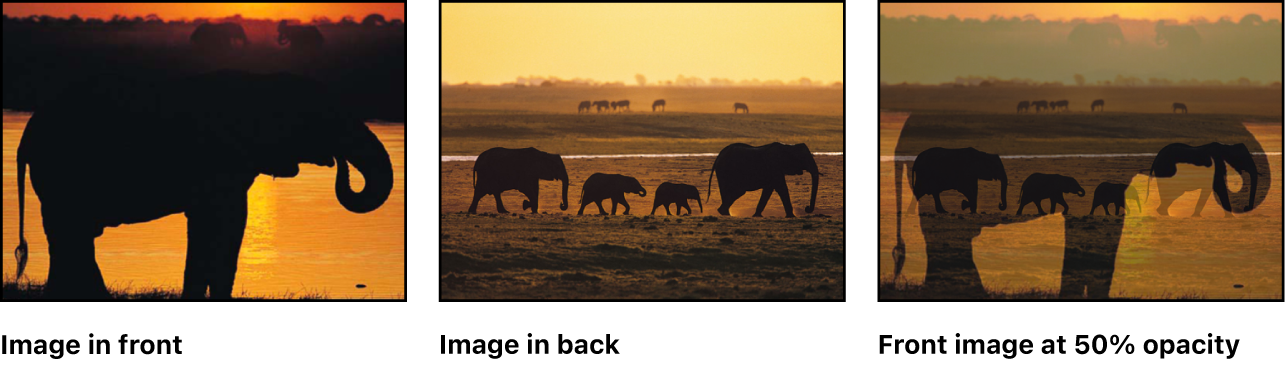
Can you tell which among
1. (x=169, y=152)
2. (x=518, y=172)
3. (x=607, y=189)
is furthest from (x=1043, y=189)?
(x=169, y=152)

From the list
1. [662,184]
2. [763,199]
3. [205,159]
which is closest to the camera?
[205,159]

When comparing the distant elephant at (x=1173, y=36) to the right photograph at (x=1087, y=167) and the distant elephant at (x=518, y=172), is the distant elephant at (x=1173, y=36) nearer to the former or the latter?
the right photograph at (x=1087, y=167)

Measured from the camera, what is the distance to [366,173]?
7445 mm

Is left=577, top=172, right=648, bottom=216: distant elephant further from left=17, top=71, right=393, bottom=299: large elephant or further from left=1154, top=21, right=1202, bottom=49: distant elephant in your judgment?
left=1154, top=21, right=1202, bottom=49: distant elephant

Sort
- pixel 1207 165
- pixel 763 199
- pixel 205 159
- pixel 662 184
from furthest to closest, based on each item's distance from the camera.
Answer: pixel 763 199 < pixel 662 184 < pixel 1207 165 < pixel 205 159

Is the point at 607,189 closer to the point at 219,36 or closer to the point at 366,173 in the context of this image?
the point at 366,173

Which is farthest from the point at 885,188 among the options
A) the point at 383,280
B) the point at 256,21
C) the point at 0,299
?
the point at 0,299

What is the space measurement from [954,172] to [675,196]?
201 cm

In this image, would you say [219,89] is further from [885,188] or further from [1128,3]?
[1128,3]

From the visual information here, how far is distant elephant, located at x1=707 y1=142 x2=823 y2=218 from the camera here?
8266 millimetres

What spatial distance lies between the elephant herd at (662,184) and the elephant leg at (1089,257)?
1.77 metres

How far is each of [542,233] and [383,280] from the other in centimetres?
118

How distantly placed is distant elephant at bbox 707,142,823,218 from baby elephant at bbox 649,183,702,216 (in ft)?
0.41

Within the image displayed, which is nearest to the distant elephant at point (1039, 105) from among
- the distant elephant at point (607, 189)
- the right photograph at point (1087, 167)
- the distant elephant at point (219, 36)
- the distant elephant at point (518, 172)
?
the right photograph at point (1087, 167)
